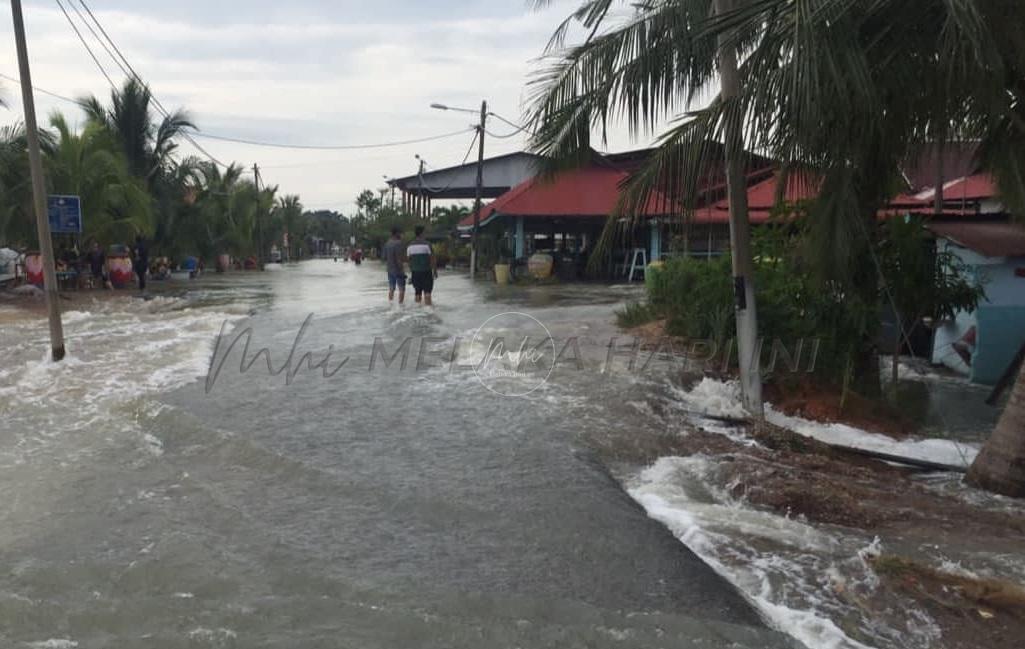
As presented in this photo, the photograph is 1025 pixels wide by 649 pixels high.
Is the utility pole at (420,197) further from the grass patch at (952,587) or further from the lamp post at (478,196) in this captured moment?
the grass patch at (952,587)

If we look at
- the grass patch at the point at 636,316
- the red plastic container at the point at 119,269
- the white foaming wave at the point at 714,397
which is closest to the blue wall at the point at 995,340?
the white foaming wave at the point at 714,397

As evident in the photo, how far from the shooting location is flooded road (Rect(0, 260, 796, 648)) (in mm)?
3850

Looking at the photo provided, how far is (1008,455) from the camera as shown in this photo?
19.4 ft

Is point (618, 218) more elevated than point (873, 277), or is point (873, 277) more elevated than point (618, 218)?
point (618, 218)

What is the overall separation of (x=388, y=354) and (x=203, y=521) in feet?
18.5

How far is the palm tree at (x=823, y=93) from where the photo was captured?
4953 millimetres

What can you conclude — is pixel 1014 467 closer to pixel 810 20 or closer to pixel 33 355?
pixel 810 20

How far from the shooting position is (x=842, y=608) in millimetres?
3982

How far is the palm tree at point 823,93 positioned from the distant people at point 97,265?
1952cm

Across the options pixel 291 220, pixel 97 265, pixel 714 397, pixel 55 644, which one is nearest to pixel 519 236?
pixel 97 265

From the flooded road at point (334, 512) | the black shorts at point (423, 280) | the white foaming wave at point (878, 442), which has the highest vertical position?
the black shorts at point (423, 280)

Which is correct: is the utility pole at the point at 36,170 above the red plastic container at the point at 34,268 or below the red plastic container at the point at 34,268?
above

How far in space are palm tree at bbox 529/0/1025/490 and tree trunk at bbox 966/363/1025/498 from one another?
Result: 6.53 feet

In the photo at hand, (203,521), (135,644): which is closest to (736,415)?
(203,521)
